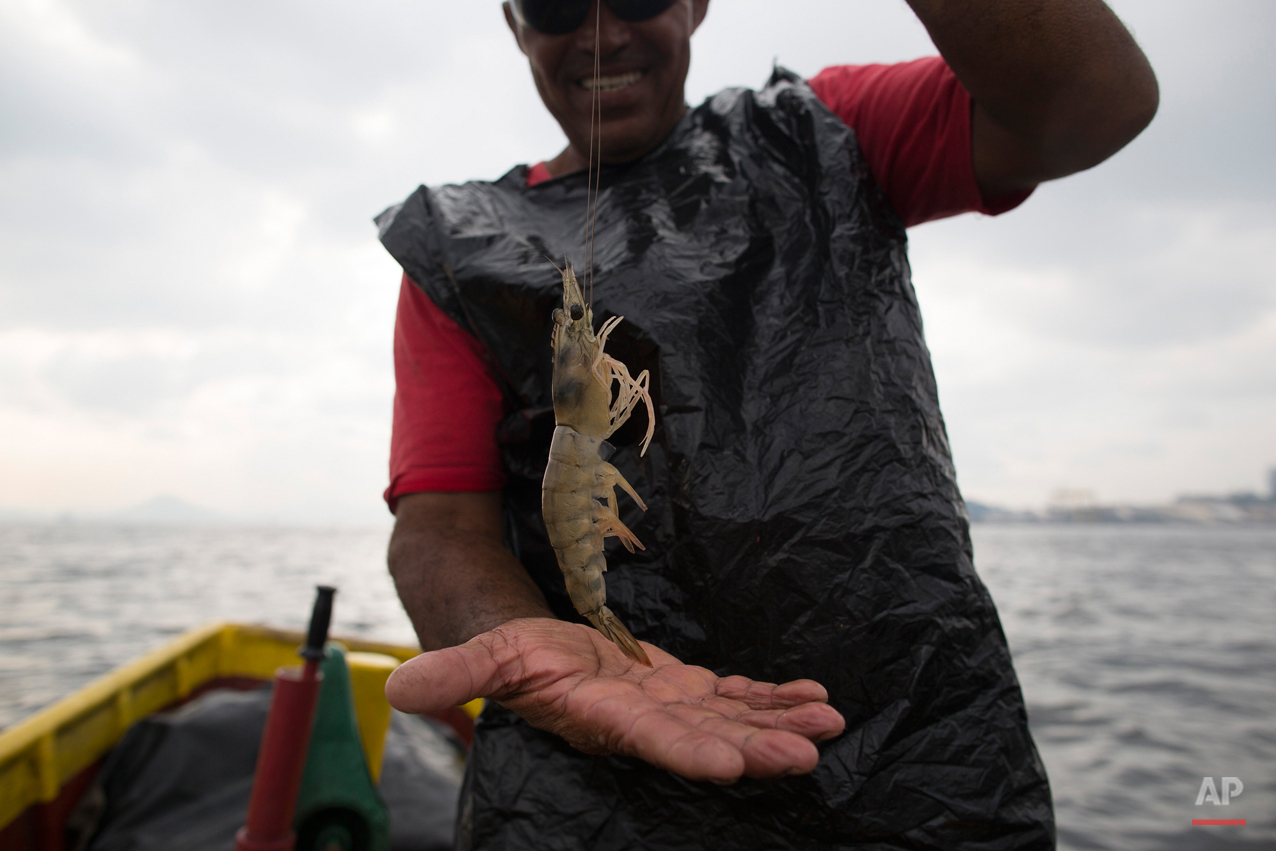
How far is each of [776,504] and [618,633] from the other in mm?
628

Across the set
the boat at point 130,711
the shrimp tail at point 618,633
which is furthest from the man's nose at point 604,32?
the boat at point 130,711

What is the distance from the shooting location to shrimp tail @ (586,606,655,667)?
2.00m

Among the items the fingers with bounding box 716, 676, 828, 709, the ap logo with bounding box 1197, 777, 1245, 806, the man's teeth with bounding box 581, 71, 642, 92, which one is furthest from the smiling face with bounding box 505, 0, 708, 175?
the ap logo with bounding box 1197, 777, 1245, 806

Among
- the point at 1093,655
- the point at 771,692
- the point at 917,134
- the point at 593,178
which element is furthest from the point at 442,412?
the point at 1093,655

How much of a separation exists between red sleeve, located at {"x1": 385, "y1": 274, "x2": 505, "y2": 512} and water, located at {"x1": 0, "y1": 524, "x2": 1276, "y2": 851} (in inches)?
293

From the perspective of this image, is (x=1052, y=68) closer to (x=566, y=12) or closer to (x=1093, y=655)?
(x=566, y=12)

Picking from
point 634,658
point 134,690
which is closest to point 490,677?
point 634,658

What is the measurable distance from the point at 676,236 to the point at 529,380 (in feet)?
2.42

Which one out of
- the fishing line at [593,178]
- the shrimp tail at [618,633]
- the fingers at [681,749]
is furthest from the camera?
the fishing line at [593,178]

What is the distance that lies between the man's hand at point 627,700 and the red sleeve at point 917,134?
182cm

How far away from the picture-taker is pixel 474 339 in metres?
2.62

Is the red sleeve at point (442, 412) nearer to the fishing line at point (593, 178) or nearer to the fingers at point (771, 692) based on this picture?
the fishing line at point (593, 178)

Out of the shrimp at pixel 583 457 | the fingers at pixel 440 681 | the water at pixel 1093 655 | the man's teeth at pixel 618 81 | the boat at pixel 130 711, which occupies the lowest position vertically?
the water at pixel 1093 655

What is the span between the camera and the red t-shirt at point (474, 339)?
8.00 feet
